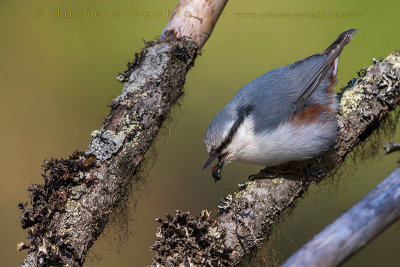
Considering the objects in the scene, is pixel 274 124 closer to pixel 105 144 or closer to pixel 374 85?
pixel 374 85

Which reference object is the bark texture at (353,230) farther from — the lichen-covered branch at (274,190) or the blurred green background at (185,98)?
the blurred green background at (185,98)

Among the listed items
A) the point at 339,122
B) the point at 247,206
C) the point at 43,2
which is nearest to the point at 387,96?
the point at 339,122

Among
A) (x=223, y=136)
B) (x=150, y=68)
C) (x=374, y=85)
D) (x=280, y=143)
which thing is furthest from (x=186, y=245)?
(x=374, y=85)

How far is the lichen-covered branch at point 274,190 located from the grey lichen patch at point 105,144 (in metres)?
0.42

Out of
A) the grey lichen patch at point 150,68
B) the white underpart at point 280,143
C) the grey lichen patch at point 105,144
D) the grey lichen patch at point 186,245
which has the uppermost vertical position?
the grey lichen patch at point 150,68

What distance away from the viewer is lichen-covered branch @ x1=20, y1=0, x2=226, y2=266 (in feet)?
5.74

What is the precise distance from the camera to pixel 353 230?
1313 mm

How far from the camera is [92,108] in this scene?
3166 millimetres

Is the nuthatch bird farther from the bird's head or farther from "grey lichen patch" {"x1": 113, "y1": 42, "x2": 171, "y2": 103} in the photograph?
"grey lichen patch" {"x1": 113, "y1": 42, "x2": 171, "y2": 103}

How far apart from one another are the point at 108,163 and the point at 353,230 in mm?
1028

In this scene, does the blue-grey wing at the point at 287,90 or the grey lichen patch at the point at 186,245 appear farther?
the blue-grey wing at the point at 287,90

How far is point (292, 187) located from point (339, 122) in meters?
0.43

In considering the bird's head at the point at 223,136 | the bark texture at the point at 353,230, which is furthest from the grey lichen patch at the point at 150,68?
the bark texture at the point at 353,230

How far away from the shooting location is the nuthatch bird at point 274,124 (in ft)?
7.10
